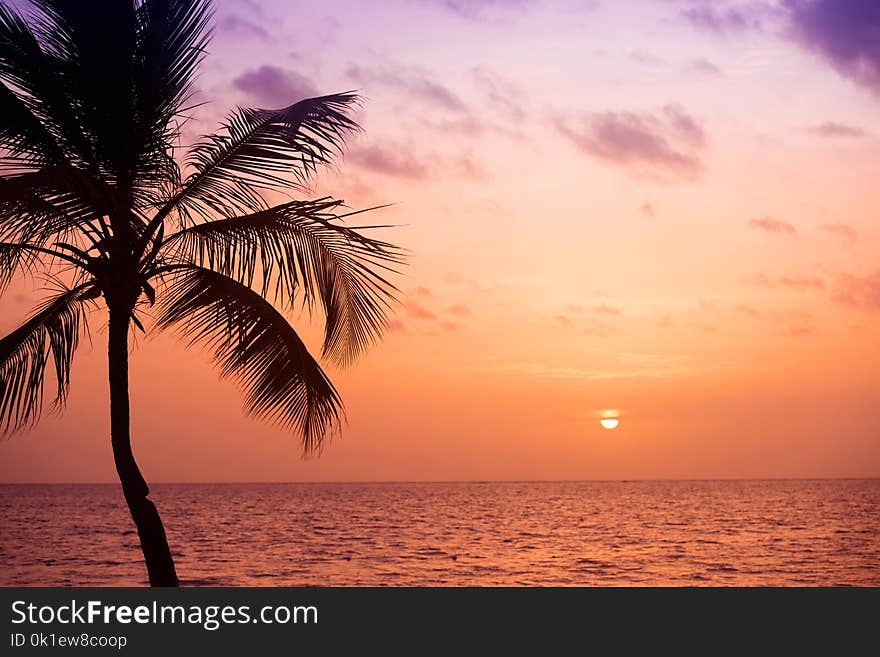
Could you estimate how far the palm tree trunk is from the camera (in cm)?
Result: 755

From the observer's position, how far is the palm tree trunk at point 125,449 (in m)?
7.55

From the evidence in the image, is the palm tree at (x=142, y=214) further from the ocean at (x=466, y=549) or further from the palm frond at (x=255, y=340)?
the ocean at (x=466, y=549)

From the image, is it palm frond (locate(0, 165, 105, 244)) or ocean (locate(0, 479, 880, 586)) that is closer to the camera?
palm frond (locate(0, 165, 105, 244))

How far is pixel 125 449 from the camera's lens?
7.59m

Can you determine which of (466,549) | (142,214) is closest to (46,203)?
(142,214)

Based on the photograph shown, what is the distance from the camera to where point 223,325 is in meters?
8.01

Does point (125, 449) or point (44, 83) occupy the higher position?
point (44, 83)

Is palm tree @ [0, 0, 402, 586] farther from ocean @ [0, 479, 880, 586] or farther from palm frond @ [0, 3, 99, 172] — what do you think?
ocean @ [0, 479, 880, 586]

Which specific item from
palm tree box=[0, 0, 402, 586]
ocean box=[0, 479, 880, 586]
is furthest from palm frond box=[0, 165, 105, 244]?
ocean box=[0, 479, 880, 586]

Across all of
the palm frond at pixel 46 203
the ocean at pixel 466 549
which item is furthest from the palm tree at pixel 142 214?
the ocean at pixel 466 549

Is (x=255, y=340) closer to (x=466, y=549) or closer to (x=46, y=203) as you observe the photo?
(x=46, y=203)

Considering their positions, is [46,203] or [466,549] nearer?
[46,203]
